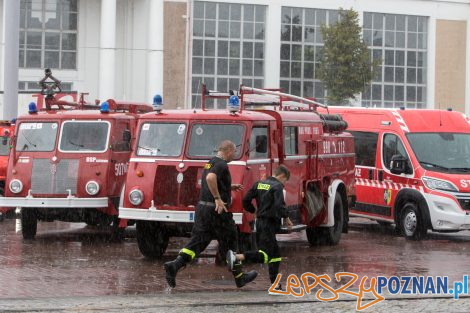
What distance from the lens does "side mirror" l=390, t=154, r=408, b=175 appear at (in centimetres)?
2139

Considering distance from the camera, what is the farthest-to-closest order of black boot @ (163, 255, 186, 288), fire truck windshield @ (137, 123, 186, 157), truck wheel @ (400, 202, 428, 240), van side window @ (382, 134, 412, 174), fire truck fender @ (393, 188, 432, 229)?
van side window @ (382, 134, 412, 174), truck wheel @ (400, 202, 428, 240), fire truck fender @ (393, 188, 432, 229), fire truck windshield @ (137, 123, 186, 157), black boot @ (163, 255, 186, 288)

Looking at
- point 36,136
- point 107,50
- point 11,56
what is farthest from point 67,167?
point 107,50

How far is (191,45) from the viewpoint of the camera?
2116 inches

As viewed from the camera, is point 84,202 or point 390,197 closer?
point 84,202

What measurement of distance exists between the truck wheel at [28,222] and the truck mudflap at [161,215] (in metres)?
3.91

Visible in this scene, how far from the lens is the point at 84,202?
19.1 meters

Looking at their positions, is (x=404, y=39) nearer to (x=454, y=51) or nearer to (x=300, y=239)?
(x=454, y=51)

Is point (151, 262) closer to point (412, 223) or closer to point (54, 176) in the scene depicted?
point (54, 176)

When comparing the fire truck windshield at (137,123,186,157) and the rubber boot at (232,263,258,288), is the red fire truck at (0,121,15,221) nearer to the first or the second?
the fire truck windshield at (137,123,186,157)

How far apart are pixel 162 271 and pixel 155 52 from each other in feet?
129

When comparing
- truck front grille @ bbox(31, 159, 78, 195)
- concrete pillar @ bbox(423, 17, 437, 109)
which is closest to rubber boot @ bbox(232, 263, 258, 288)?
truck front grille @ bbox(31, 159, 78, 195)

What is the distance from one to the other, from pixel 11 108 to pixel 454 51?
138 feet

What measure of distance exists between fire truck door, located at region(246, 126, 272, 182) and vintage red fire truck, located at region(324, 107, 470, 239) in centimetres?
527

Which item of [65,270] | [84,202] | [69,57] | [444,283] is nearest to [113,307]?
[65,270]
